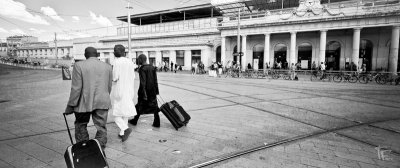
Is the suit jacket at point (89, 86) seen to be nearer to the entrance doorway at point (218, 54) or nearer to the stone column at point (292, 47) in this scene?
the stone column at point (292, 47)

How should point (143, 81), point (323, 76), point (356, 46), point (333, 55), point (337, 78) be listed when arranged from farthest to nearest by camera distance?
point (333, 55) < point (356, 46) < point (323, 76) < point (337, 78) < point (143, 81)

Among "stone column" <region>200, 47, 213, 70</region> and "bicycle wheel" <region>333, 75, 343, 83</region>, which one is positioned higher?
"stone column" <region>200, 47, 213, 70</region>

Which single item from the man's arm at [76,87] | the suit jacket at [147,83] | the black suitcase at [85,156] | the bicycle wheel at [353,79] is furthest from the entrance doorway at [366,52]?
the black suitcase at [85,156]

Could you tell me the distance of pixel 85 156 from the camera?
107 inches

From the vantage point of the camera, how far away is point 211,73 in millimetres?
26750

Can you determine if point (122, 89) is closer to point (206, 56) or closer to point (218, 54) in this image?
point (206, 56)

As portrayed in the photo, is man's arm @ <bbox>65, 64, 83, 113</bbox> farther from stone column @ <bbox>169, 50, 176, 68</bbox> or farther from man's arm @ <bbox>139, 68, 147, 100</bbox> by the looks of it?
stone column @ <bbox>169, 50, 176, 68</bbox>

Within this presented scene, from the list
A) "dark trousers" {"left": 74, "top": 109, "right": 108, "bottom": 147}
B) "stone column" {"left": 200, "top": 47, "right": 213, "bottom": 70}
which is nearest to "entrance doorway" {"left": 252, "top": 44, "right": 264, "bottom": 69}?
"stone column" {"left": 200, "top": 47, "right": 213, "bottom": 70}

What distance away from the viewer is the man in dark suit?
352 centimetres

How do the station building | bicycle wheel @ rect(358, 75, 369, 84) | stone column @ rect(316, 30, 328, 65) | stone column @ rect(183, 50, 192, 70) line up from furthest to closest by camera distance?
stone column @ rect(183, 50, 192, 70) < stone column @ rect(316, 30, 328, 65) < the station building < bicycle wheel @ rect(358, 75, 369, 84)

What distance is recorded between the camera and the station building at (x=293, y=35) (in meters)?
25.4

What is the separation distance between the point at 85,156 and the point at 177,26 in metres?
42.4

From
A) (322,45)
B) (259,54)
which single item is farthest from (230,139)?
(259,54)

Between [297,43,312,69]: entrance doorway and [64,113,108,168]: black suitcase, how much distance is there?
31.6 meters
